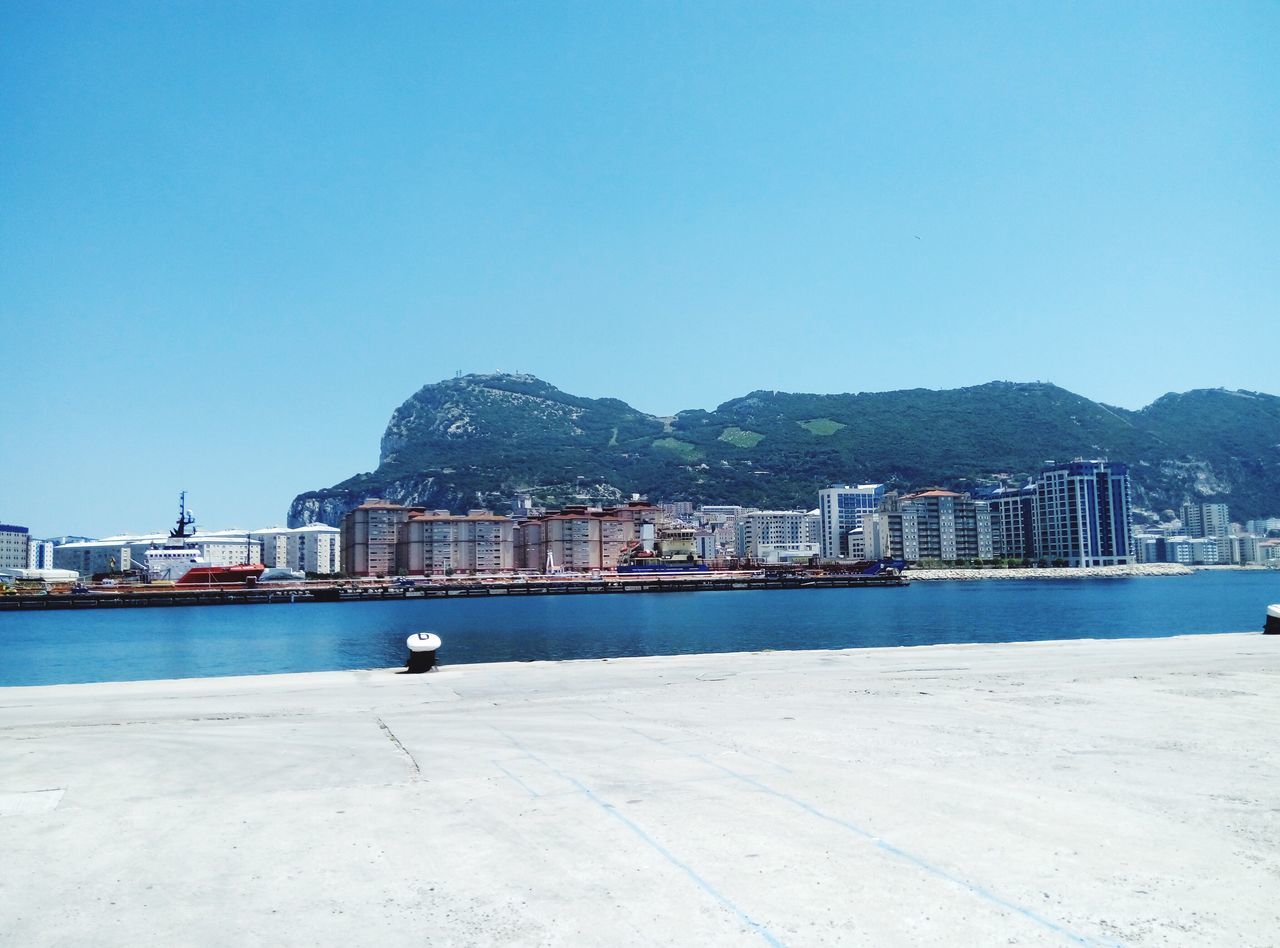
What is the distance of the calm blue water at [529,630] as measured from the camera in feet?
132

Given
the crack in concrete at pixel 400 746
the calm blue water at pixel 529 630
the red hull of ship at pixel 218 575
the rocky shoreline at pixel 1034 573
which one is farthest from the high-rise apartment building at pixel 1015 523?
the crack in concrete at pixel 400 746

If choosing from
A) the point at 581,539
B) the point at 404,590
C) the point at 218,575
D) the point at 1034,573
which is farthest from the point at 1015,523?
the point at 218,575

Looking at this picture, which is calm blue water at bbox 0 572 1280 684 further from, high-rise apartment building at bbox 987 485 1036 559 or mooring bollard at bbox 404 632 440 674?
high-rise apartment building at bbox 987 485 1036 559

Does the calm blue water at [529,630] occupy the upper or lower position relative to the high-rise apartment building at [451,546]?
lower

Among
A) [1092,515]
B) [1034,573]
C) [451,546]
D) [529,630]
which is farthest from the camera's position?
[1092,515]

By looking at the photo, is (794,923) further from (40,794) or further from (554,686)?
(554,686)

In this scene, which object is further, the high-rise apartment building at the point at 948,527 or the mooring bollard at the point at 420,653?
the high-rise apartment building at the point at 948,527

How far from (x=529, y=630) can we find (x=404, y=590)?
64956mm

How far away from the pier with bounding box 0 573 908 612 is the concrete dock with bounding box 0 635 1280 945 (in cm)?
10299

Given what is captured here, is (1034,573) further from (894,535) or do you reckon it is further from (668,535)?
(668,535)

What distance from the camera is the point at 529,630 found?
55000mm

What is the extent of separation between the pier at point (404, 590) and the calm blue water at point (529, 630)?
36.8 feet

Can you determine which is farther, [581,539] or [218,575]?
[581,539]

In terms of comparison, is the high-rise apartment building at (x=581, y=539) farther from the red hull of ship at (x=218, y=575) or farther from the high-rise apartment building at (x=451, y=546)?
the red hull of ship at (x=218, y=575)
